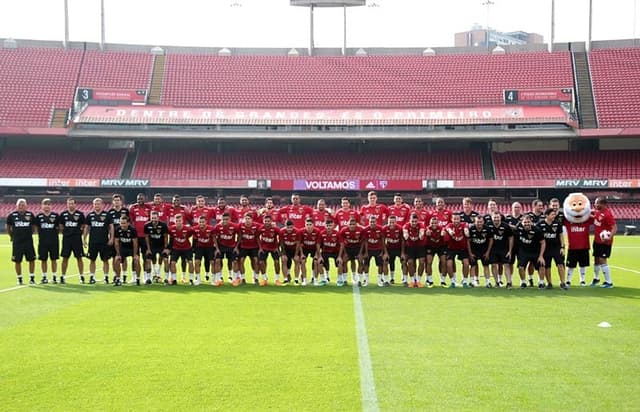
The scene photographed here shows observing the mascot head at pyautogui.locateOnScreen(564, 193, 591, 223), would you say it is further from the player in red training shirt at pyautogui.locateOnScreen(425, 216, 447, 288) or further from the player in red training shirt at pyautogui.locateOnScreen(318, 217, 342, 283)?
the player in red training shirt at pyautogui.locateOnScreen(318, 217, 342, 283)

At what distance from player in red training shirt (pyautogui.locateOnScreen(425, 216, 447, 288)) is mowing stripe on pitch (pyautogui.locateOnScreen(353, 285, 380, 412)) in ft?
14.7

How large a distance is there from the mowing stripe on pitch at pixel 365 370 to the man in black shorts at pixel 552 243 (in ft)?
17.6

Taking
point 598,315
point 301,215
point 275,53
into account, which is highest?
point 275,53

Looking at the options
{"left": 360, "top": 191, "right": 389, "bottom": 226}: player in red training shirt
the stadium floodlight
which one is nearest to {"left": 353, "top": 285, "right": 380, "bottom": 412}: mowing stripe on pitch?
{"left": 360, "top": 191, "right": 389, "bottom": 226}: player in red training shirt

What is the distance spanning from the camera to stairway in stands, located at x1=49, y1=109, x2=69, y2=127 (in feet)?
154

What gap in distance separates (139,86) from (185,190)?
27.8 ft

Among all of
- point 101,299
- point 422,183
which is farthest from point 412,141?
point 101,299

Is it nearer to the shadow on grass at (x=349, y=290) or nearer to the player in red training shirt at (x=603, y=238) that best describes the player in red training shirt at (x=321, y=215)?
the shadow on grass at (x=349, y=290)

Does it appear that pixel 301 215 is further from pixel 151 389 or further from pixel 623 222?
pixel 623 222

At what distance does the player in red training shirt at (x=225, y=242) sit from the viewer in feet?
54.9

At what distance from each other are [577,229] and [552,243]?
0.86 m

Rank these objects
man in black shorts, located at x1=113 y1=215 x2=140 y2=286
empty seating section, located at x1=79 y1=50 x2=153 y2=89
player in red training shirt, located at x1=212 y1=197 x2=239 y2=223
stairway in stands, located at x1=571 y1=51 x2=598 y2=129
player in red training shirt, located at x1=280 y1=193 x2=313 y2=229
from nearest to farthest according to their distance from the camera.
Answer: man in black shorts, located at x1=113 y1=215 x2=140 y2=286 → player in red training shirt, located at x1=212 y1=197 x2=239 y2=223 → player in red training shirt, located at x1=280 y1=193 x2=313 y2=229 → stairway in stands, located at x1=571 y1=51 x2=598 y2=129 → empty seating section, located at x1=79 y1=50 x2=153 y2=89

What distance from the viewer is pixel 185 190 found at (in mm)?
47031

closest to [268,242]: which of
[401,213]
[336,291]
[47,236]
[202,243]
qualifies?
[202,243]
